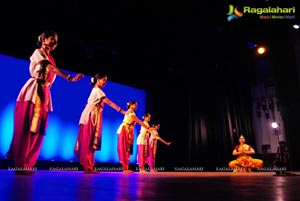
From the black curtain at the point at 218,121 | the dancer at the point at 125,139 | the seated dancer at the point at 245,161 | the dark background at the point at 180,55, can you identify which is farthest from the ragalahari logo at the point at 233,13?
the dancer at the point at 125,139

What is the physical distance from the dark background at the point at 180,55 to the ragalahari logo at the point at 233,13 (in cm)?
12

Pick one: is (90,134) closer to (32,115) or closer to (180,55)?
(32,115)

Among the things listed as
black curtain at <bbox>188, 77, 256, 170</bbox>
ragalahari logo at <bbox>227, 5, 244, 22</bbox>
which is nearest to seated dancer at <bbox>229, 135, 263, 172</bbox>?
black curtain at <bbox>188, 77, 256, 170</bbox>

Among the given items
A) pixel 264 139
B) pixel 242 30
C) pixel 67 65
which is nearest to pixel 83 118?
pixel 67 65

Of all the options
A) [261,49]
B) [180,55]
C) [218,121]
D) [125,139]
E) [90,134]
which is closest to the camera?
[90,134]

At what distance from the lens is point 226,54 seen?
27.2 feet

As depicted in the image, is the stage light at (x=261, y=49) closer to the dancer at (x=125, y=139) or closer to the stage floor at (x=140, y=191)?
the dancer at (x=125, y=139)

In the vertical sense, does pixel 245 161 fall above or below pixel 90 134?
below

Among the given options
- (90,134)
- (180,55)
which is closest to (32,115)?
(90,134)

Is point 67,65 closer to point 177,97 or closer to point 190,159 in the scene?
point 177,97

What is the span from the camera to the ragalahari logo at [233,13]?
6.25 metres

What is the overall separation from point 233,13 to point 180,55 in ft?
6.91

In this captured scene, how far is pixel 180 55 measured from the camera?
7992mm

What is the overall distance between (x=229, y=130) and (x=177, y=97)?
2.24 meters
